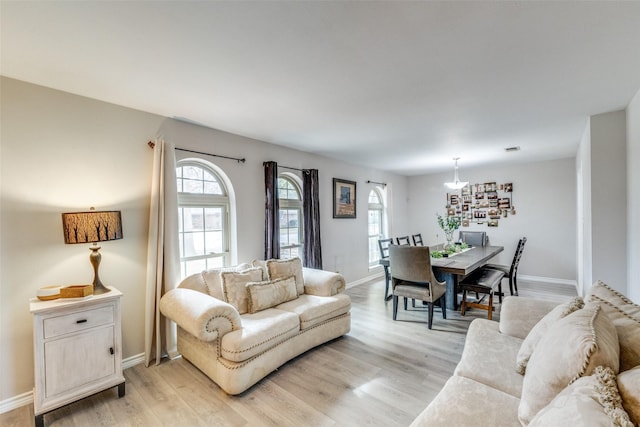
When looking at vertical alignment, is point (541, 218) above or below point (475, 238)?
above

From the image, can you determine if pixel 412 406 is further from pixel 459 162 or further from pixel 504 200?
pixel 504 200

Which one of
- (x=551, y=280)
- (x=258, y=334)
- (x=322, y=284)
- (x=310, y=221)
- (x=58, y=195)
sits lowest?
(x=551, y=280)

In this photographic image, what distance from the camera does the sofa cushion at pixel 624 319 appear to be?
3.83 ft

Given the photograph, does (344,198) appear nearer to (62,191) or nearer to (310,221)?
(310,221)

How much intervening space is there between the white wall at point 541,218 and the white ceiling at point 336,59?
2886 mm

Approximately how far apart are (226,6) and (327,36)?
553mm

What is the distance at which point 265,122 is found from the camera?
3057 mm

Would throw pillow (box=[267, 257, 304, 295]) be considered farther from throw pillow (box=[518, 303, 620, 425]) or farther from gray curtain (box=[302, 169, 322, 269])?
throw pillow (box=[518, 303, 620, 425])

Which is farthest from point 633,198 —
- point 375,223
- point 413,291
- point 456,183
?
point 375,223

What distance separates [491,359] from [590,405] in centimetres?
95

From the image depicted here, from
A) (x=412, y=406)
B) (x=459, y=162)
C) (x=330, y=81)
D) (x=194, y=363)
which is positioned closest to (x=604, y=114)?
(x=459, y=162)

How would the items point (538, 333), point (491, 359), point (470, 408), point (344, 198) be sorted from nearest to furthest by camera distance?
point (470, 408), point (538, 333), point (491, 359), point (344, 198)

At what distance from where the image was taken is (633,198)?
2.53 m

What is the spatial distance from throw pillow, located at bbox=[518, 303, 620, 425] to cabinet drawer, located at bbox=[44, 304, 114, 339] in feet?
8.73
